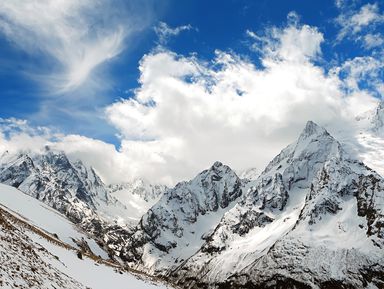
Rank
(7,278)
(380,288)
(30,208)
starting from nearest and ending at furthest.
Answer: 1. (7,278)
2. (30,208)
3. (380,288)

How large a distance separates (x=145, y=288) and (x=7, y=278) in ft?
84.7

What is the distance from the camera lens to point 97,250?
136 meters

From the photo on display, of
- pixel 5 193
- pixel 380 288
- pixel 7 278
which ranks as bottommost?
pixel 7 278

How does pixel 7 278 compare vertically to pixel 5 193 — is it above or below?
below

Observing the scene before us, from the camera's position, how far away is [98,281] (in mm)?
39531

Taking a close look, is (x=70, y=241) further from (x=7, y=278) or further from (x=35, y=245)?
(x=7, y=278)

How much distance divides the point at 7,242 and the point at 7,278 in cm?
754

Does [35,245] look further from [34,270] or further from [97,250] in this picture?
[97,250]

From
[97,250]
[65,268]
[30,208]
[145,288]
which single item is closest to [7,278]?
[65,268]

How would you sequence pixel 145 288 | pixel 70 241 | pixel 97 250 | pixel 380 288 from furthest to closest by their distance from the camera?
pixel 380 288 < pixel 97 250 < pixel 70 241 < pixel 145 288

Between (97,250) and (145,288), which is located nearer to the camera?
(145,288)

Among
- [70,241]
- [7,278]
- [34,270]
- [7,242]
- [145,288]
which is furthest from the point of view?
[70,241]

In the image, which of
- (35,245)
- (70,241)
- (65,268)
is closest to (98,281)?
(65,268)

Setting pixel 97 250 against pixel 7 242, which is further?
pixel 97 250
